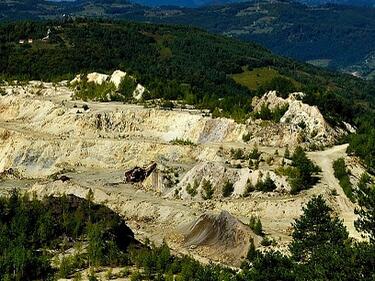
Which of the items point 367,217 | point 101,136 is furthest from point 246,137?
point 367,217

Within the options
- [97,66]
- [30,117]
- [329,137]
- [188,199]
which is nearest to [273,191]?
[188,199]

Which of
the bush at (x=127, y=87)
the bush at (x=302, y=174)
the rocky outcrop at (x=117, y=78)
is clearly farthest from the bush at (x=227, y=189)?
the rocky outcrop at (x=117, y=78)

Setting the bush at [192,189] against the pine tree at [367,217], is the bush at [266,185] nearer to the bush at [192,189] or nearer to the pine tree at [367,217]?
the bush at [192,189]

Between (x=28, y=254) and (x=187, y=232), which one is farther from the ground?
(x=28, y=254)

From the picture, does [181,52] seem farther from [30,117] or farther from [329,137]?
[329,137]

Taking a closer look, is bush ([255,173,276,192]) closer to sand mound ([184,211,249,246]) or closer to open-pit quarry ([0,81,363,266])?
open-pit quarry ([0,81,363,266])
